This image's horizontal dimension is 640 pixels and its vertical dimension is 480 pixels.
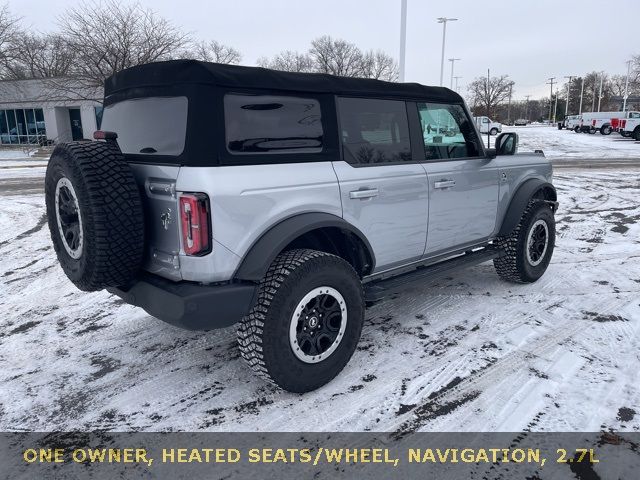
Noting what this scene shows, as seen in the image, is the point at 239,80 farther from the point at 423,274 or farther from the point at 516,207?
the point at 516,207

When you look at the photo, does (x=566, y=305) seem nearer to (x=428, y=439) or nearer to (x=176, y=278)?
(x=428, y=439)

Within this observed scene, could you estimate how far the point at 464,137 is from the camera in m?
4.45

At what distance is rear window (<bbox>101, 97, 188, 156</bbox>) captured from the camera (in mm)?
2809

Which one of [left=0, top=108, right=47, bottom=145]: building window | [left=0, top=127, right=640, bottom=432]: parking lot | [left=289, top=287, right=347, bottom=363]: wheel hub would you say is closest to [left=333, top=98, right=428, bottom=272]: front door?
[left=289, top=287, right=347, bottom=363]: wheel hub

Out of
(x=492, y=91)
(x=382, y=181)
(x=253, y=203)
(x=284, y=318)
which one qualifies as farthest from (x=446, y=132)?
(x=492, y=91)

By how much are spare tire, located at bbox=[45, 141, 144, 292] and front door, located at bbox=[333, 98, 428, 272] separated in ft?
4.50

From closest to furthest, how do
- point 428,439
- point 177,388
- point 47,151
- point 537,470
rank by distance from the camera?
point 537,470 → point 428,439 → point 177,388 → point 47,151

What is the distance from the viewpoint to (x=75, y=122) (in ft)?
113

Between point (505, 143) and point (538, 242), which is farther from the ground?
point (505, 143)

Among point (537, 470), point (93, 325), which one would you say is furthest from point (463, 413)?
point (93, 325)

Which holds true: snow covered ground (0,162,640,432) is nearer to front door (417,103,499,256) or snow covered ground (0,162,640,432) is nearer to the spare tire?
front door (417,103,499,256)

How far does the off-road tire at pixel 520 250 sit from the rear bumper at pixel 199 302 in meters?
3.13

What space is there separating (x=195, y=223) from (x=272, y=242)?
1.55ft

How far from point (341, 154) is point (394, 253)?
3.06 feet
